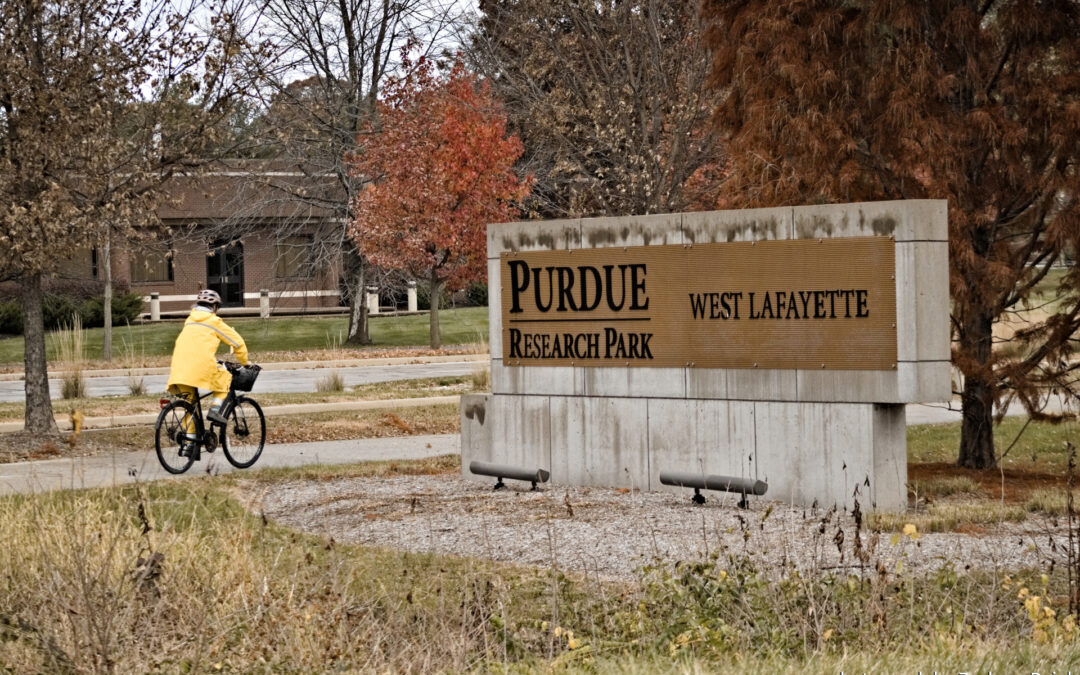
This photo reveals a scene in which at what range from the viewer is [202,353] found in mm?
14828

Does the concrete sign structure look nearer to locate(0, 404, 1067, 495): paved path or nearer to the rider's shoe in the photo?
locate(0, 404, 1067, 495): paved path

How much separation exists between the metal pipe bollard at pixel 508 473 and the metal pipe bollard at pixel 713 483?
1177 mm

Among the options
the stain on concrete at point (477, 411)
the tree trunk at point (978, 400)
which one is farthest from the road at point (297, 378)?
the tree trunk at point (978, 400)

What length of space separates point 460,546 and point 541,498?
7.24ft

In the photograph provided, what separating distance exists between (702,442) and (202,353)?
5491 mm

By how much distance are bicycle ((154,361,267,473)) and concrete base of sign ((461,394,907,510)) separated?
294 centimetres

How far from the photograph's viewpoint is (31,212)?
15875 millimetres

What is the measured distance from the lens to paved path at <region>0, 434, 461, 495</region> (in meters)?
13.8

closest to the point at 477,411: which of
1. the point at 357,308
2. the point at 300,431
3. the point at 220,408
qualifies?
the point at 220,408

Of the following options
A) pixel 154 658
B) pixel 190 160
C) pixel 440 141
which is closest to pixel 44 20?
pixel 190 160

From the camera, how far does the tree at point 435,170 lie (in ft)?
101

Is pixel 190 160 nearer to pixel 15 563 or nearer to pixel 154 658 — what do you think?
pixel 15 563

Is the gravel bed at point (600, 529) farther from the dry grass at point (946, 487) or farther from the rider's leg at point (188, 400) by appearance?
the rider's leg at point (188, 400)

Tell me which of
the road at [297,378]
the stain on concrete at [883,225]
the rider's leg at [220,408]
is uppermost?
the stain on concrete at [883,225]
